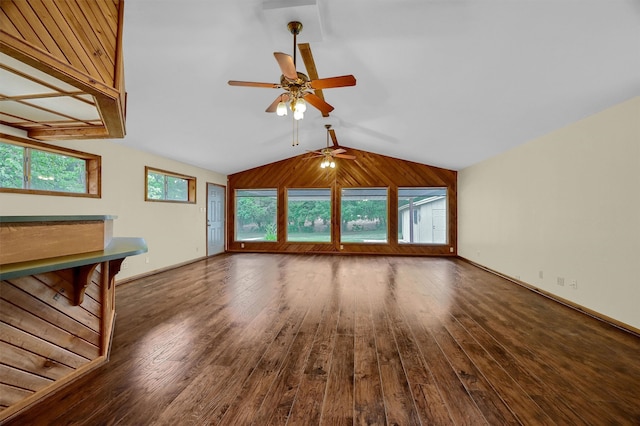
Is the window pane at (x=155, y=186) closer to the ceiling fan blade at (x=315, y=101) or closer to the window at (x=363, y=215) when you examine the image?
the ceiling fan blade at (x=315, y=101)

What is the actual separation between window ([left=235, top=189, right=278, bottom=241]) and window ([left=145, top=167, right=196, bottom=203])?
1918 millimetres

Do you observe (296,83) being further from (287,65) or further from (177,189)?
(177,189)

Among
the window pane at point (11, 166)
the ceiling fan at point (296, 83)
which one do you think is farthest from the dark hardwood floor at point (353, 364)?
the ceiling fan at point (296, 83)

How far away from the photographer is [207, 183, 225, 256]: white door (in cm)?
759

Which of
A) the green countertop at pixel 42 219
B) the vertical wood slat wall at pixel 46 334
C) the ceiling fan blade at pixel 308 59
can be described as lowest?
the vertical wood slat wall at pixel 46 334

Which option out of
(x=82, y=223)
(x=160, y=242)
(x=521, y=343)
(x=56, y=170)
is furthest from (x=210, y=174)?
(x=521, y=343)

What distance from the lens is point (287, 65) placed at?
2.34m

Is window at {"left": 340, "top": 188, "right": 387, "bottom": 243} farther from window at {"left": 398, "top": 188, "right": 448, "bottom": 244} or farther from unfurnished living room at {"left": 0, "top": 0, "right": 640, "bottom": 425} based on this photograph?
unfurnished living room at {"left": 0, "top": 0, "right": 640, "bottom": 425}

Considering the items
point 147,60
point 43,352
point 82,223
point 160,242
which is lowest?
point 43,352

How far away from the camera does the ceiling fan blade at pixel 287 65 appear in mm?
2198

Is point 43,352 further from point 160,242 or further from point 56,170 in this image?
point 160,242

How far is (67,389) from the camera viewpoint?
5.95 feet

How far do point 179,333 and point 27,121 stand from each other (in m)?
2.79

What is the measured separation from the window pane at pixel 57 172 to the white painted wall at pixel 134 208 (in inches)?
7.3
